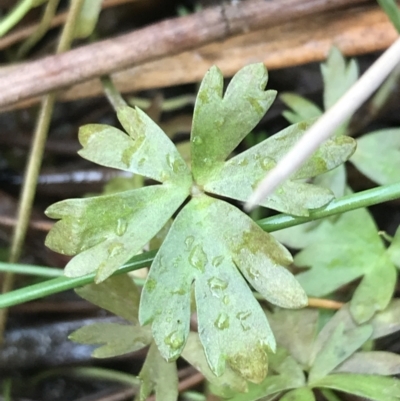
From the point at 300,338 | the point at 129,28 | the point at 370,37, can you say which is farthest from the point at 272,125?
the point at 300,338

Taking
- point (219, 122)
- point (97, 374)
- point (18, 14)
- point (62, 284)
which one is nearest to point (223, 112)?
point (219, 122)

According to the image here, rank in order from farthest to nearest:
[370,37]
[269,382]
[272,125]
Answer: [272,125] → [370,37] → [269,382]

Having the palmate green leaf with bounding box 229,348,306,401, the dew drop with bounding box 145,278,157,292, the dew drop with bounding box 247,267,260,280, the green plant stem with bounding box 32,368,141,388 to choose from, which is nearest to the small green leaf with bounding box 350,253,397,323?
the palmate green leaf with bounding box 229,348,306,401

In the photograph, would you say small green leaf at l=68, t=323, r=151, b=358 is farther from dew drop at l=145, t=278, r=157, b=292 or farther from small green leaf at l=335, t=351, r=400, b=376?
small green leaf at l=335, t=351, r=400, b=376

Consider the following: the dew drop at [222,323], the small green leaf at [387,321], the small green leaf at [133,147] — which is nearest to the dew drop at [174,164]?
the small green leaf at [133,147]

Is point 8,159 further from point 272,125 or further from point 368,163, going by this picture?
point 368,163

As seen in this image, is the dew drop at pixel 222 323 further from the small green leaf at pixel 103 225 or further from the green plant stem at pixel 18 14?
the green plant stem at pixel 18 14
